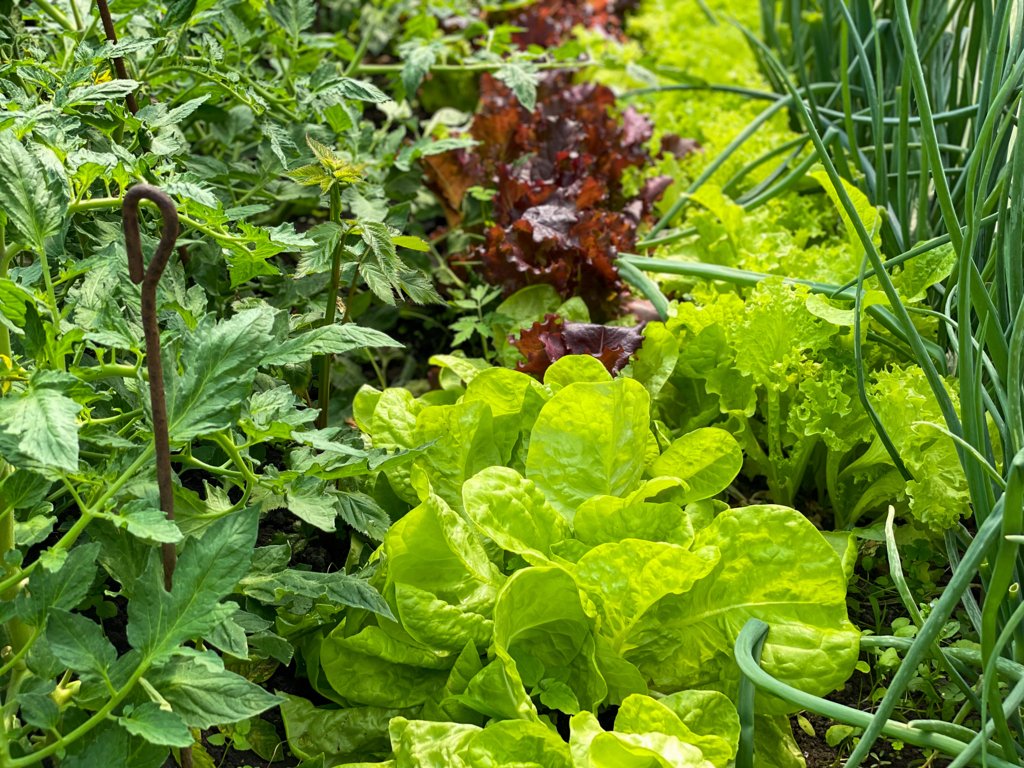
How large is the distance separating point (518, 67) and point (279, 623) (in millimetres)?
1359

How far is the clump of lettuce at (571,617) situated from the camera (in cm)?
128

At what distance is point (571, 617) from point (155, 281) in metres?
0.72

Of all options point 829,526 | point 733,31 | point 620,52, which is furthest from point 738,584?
point 733,31

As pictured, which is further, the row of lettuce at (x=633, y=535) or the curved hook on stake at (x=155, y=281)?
the row of lettuce at (x=633, y=535)

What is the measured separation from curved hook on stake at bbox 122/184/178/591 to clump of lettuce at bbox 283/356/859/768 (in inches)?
16.0

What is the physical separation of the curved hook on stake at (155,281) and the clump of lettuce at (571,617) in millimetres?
406

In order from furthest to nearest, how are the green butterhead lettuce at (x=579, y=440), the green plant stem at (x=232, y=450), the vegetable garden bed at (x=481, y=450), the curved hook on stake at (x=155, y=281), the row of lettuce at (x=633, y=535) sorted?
the green butterhead lettuce at (x=579, y=440) → the row of lettuce at (x=633, y=535) → the green plant stem at (x=232, y=450) → the vegetable garden bed at (x=481, y=450) → the curved hook on stake at (x=155, y=281)

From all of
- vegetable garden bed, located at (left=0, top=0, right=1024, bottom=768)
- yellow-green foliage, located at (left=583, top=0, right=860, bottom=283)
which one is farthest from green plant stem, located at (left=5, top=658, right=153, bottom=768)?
yellow-green foliage, located at (left=583, top=0, right=860, bottom=283)

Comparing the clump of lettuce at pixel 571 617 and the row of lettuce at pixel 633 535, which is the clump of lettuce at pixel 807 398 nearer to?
the row of lettuce at pixel 633 535

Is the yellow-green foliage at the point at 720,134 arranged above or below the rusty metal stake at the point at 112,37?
below

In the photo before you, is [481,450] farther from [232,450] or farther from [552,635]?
[232,450]

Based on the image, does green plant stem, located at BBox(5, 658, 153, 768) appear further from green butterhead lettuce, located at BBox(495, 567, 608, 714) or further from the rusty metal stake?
the rusty metal stake

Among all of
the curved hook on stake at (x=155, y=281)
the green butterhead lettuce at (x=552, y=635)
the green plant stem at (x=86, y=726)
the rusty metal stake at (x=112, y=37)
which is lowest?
the green butterhead lettuce at (x=552, y=635)

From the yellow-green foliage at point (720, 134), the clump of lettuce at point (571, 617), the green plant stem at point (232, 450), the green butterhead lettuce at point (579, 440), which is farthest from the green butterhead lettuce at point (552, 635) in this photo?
the yellow-green foliage at point (720, 134)
